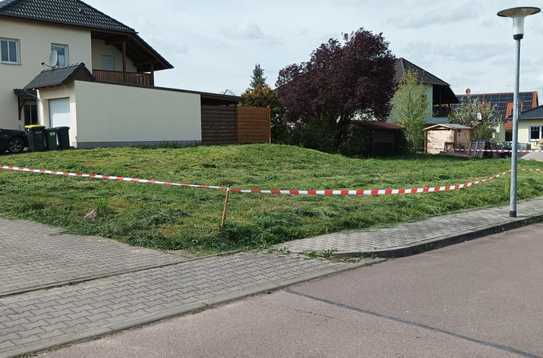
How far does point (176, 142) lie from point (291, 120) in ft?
26.7

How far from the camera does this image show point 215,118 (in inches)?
1169

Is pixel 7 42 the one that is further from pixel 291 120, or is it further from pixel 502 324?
pixel 502 324

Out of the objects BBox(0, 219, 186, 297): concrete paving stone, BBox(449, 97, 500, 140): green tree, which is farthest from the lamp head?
BBox(449, 97, 500, 140): green tree

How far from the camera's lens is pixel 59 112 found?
24.2 m

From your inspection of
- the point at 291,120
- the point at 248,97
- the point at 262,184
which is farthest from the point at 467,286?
the point at 248,97

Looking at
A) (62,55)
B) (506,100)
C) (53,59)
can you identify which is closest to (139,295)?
(53,59)

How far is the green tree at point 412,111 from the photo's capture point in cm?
3678

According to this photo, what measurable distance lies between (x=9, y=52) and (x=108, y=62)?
7.07 meters

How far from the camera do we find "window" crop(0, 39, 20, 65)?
2802cm

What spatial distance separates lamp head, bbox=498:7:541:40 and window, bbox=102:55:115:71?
28.1 m

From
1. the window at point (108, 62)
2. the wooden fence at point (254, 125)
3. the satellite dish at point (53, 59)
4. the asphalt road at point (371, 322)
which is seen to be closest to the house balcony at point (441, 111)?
the wooden fence at point (254, 125)

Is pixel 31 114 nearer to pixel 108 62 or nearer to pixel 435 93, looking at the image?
pixel 108 62

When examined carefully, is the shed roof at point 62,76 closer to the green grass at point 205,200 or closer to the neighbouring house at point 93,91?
the neighbouring house at point 93,91

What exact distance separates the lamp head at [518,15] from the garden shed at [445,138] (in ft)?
93.1
